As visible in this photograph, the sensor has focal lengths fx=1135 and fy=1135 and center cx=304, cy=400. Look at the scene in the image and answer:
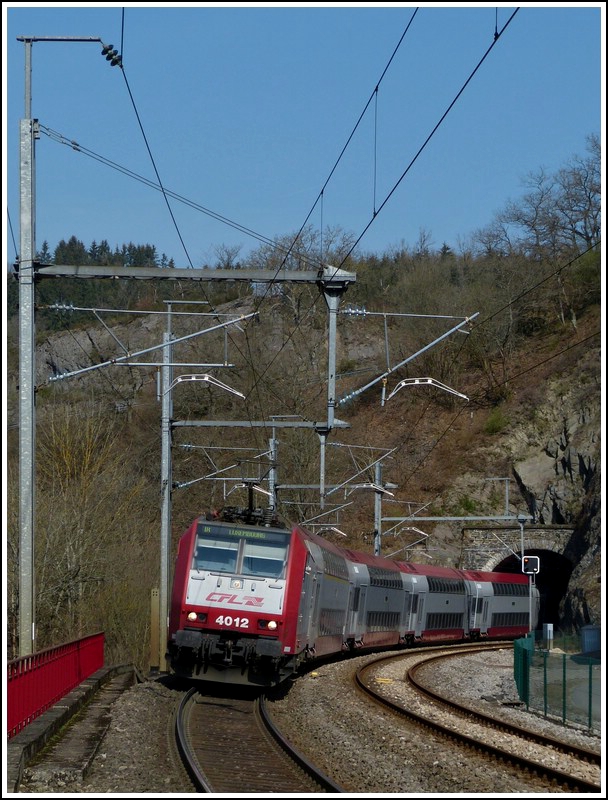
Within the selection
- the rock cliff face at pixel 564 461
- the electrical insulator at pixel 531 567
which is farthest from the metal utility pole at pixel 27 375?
the rock cliff face at pixel 564 461

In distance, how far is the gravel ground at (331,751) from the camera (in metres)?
11.5

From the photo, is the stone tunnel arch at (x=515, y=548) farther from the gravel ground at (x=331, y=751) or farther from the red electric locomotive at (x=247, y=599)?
the gravel ground at (x=331, y=751)

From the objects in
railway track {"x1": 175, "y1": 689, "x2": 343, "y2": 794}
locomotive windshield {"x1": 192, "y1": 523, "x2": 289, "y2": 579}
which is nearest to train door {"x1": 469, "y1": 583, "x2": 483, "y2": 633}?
locomotive windshield {"x1": 192, "y1": 523, "x2": 289, "y2": 579}

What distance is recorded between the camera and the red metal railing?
12648 millimetres

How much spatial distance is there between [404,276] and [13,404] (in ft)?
101

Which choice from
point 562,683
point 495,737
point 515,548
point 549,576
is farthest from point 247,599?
point 549,576

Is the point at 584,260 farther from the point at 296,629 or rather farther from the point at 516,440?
the point at 296,629

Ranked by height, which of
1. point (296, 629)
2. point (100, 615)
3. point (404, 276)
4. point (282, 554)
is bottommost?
point (100, 615)

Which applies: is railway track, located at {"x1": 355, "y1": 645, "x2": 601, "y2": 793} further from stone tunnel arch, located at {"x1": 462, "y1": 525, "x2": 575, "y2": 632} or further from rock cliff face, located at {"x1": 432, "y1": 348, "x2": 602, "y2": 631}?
stone tunnel arch, located at {"x1": 462, "y1": 525, "x2": 575, "y2": 632}

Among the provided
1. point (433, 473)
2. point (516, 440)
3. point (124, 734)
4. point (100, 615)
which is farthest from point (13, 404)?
point (124, 734)

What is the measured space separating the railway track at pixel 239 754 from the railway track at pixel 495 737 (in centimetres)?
252

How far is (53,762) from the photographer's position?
11.9m

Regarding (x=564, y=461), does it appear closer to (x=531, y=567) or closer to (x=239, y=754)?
(x=531, y=567)

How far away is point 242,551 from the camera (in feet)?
66.6
